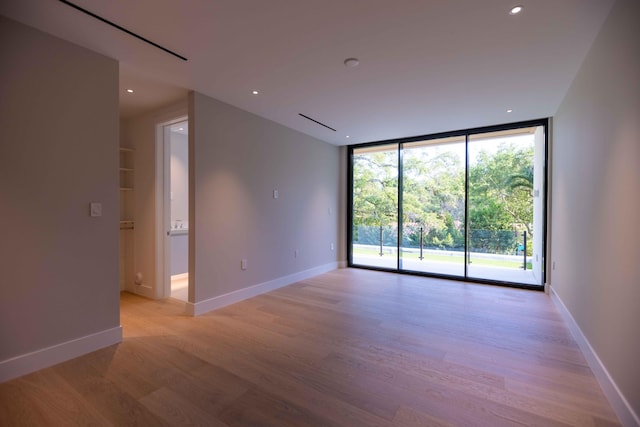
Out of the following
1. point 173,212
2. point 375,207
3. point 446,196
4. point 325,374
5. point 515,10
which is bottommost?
point 325,374

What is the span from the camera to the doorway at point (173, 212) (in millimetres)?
3891

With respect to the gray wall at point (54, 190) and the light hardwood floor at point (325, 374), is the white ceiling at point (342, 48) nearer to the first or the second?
the gray wall at point (54, 190)

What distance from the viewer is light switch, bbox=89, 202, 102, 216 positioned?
2.44 m

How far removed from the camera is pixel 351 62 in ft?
8.38

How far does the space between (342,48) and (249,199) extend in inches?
92.3

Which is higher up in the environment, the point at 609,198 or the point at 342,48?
the point at 342,48

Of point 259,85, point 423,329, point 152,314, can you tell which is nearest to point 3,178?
point 152,314

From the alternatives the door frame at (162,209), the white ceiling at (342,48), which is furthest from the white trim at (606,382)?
the door frame at (162,209)

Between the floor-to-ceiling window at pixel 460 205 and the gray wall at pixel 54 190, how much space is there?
454 cm

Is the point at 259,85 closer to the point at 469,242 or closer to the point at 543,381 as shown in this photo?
the point at 543,381

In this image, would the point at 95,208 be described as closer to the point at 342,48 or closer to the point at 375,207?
the point at 342,48

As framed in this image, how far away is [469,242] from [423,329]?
8.53 feet

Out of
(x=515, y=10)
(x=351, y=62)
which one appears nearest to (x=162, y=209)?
(x=351, y=62)

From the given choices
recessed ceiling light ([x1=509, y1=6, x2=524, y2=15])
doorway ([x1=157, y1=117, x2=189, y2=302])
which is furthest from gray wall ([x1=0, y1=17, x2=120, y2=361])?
recessed ceiling light ([x1=509, y1=6, x2=524, y2=15])
